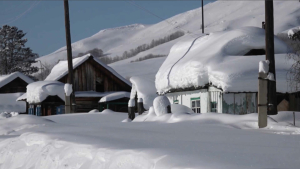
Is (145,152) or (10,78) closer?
(145,152)

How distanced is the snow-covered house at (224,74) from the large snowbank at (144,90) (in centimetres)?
503

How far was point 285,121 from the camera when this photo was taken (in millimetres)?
10867

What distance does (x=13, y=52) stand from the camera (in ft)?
187

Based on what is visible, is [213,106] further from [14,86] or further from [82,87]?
[14,86]

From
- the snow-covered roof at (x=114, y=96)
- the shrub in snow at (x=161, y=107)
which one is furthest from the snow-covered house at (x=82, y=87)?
the shrub in snow at (x=161, y=107)

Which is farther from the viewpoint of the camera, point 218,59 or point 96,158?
point 218,59

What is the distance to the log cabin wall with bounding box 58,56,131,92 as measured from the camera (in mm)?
34000

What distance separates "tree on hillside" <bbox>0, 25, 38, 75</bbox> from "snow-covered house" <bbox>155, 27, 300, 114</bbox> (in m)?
37.0

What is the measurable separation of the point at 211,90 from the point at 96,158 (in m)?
14.6

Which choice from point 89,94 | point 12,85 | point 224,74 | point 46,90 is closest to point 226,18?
point 12,85

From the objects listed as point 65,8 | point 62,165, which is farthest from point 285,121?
point 65,8

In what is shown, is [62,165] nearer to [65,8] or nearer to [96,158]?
[96,158]

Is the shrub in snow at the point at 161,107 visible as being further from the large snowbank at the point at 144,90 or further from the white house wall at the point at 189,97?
the large snowbank at the point at 144,90

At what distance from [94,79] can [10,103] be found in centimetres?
1526
